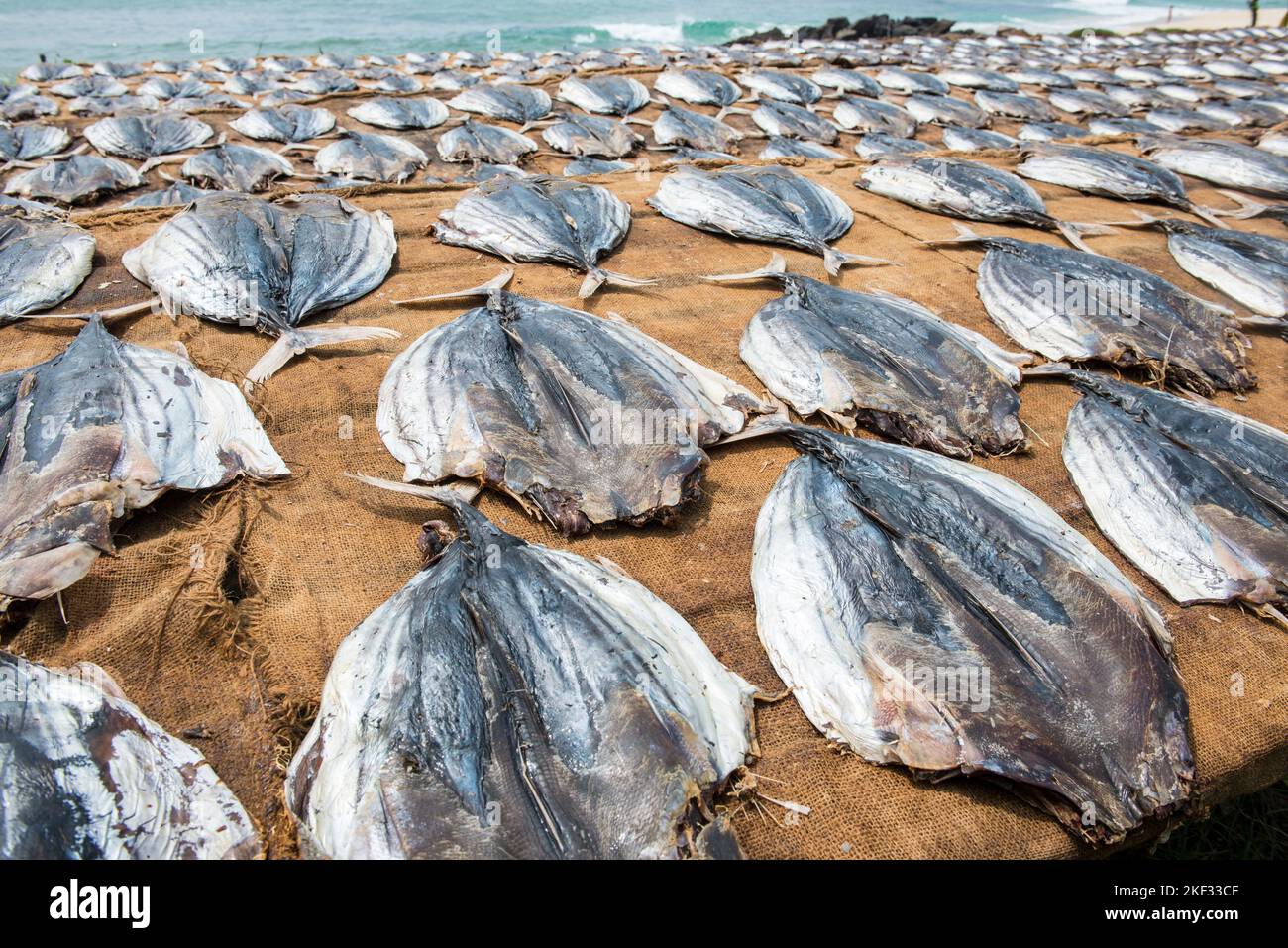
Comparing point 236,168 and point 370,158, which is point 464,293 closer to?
point 370,158

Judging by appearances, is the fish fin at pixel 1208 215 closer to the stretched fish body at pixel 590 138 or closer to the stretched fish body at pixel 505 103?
the stretched fish body at pixel 590 138

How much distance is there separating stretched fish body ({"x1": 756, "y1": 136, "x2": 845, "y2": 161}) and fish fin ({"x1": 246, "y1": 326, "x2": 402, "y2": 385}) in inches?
193

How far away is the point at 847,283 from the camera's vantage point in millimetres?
4398

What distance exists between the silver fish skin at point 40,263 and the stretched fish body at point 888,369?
3.38 meters

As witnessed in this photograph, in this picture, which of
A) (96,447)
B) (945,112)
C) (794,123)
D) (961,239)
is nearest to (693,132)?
(794,123)

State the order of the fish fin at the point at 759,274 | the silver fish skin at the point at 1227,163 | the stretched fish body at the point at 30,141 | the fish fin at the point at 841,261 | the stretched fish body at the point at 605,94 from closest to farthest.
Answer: the fish fin at the point at 759,274
the fish fin at the point at 841,261
the silver fish skin at the point at 1227,163
the stretched fish body at the point at 30,141
the stretched fish body at the point at 605,94

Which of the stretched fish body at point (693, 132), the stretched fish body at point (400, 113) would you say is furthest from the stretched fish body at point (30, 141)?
the stretched fish body at point (693, 132)

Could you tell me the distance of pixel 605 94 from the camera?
8531 mm

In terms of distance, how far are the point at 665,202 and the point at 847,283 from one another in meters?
1.42

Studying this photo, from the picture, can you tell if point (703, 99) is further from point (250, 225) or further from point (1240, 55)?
point (1240, 55)

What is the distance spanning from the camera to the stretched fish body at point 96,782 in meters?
1.52

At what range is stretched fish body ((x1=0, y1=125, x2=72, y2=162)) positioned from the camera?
6.77 m

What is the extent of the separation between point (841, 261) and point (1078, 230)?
2.03m

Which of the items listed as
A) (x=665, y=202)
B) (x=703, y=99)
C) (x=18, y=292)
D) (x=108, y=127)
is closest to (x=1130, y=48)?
(x=703, y=99)
